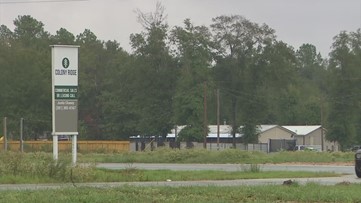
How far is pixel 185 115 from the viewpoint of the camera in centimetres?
8662

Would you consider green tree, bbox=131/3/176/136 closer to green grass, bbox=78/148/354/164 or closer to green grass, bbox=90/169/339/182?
green grass, bbox=78/148/354/164

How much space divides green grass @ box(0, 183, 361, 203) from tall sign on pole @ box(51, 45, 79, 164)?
11.6 metres

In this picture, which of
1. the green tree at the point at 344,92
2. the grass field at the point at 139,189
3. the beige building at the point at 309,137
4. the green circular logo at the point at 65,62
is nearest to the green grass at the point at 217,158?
the grass field at the point at 139,189

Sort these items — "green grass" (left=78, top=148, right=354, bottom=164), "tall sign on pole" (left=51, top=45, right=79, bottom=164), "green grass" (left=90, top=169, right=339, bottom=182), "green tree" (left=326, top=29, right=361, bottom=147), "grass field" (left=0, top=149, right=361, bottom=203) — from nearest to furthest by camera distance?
"grass field" (left=0, top=149, right=361, bottom=203)
"green grass" (left=90, top=169, right=339, bottom=182)
"tall sign on pole" (left=51, top=45, right=79, bottom=164)
"green grass" (left=78, top=148, right=354, bottom=164)
"green tree" (left=326, top=29, right=361, bottom=147)

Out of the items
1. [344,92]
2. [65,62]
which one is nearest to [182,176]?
[65,62]

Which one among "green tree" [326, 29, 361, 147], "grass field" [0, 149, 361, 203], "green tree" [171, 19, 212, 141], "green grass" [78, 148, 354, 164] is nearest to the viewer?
"grass field" [0, 149, 361, 203]

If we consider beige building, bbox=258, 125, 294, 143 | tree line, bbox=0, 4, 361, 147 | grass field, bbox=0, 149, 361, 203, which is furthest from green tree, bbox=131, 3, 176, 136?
grass field, bbox=0, 149, 361, 203

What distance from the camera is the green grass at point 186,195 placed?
1443 centimetres

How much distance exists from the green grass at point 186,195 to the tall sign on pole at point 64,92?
11.6 m

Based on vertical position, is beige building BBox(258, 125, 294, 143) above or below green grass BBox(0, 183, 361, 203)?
above

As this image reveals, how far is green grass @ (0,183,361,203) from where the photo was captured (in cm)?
1443

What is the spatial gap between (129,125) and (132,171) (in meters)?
67.1

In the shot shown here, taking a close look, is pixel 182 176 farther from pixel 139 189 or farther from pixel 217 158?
pixel 217 158

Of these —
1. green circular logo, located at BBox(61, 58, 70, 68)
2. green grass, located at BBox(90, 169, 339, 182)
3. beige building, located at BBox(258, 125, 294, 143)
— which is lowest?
green grass, located at BBox(90, 169, 339, 182)
